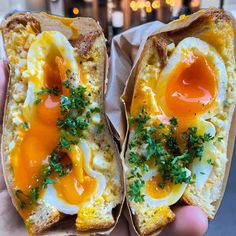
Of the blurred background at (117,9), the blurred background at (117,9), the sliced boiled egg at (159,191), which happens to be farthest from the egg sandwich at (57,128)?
the blurred background at (117,9)

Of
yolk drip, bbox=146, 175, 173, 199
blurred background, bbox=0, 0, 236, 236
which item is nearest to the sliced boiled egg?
yolk drip, bbox=146, 175, 173, 199

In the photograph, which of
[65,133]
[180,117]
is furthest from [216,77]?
[65,133]

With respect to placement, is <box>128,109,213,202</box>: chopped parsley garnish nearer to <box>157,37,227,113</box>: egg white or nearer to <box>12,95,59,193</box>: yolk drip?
<box>157,37,227,113</box>: egg white

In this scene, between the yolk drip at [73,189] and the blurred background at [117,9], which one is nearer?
the yolk drip at [73,189]

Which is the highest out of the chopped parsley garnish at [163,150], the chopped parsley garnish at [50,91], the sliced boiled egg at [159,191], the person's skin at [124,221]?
the chopped parsley garnish at [50,91]

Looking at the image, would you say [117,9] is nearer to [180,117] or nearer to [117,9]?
[117,9]

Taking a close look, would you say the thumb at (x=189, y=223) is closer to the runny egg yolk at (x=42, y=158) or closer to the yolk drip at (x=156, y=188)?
the yolk drip at (x=156, y=188)
